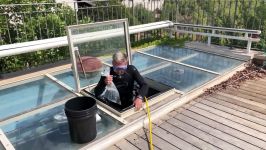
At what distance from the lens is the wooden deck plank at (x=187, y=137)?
9.49ft

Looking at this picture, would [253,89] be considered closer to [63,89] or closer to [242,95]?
[242,95]

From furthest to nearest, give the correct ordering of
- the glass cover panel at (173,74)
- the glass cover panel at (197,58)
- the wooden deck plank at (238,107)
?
the glass cover panel at (197,58)
the glass cover panel at (173,74)
the wooden deck plank at (238,107)

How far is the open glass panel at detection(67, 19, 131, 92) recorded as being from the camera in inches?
152

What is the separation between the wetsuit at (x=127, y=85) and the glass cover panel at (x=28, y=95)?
25.2 inches

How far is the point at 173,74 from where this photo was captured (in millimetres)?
4797

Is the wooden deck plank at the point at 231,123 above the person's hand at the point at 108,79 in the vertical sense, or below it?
below

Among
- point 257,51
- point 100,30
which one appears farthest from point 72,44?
point 257,51

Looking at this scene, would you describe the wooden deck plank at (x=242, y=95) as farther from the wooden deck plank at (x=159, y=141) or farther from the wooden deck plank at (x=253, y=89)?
the wooden deck plank at (x=159, y=141)

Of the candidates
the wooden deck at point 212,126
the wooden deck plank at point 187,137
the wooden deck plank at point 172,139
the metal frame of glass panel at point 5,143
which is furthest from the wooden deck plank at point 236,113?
the metal frame of glass panel at point 5,143

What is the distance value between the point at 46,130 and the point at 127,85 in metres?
1.29

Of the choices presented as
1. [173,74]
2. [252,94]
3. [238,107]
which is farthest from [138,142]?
[252,94]

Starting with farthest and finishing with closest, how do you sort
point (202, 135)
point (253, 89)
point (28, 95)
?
1. point (253, 89)
2. point (28, 95)
3. point (202, 135)

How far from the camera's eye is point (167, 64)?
5.32 m

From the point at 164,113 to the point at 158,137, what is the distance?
1.86 ft
